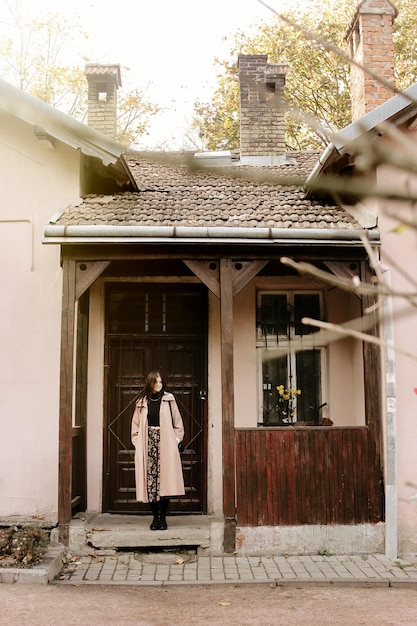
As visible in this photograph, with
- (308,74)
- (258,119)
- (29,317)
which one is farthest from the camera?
(308,74)

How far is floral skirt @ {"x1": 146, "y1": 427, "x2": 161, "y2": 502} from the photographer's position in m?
7.54

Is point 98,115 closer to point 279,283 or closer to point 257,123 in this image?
point 257,123

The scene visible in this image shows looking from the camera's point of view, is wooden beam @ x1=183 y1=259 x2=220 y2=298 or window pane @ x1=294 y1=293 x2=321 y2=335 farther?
window pane @ x1=294 y1=293 x2=321 y2=335

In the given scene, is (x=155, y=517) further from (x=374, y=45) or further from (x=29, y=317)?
(x=374, y=45)

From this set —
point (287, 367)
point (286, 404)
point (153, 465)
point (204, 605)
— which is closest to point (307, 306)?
point (287, 367)

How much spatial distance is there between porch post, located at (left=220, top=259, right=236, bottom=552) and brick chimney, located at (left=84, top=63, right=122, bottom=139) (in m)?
5.47

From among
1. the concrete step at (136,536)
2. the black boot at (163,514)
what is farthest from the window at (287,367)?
the concrete step at (136,536)

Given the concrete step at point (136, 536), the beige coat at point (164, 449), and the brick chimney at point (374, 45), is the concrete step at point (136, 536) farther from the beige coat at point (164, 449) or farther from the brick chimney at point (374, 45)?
the brick chimney at point (374, 45)

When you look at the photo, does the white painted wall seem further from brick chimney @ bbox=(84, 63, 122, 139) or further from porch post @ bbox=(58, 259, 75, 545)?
brick chimney @ bbox=(84, 63, 122, 139)

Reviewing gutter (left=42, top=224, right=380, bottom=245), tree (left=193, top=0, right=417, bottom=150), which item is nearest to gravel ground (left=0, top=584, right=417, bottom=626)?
gutter (left=42, top=224, right=380, bottom=245)

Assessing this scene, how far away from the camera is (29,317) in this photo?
8.00m

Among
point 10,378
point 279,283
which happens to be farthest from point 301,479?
point 10,378

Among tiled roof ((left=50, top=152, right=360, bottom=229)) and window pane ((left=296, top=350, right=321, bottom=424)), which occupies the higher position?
tiled roof ((left=50, top=152, right=360, bottom=229))

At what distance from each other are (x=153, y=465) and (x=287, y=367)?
90.6 inches
